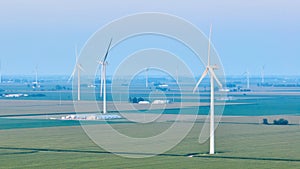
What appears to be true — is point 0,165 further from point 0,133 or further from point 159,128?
point 159,128

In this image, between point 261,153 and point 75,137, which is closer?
point 261,153

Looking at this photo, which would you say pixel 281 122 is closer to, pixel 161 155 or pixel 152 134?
pixel 152 134

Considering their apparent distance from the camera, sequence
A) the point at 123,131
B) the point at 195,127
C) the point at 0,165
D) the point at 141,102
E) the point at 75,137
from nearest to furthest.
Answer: the point at 0,165 < the point at 75,137 < the point at 123,131 < the point at 195,127 < the point at 141,102

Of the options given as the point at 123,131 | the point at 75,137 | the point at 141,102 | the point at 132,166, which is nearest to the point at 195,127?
the point at 123,131

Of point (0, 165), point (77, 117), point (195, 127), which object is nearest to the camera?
point (0, 165)

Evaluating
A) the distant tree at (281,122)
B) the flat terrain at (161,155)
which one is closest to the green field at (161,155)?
the flat terrain at (161,155)

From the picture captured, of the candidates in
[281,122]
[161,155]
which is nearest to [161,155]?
[161,155]

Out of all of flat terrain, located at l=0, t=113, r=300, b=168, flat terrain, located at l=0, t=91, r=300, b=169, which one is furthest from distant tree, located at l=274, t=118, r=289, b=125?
flat terrain, located at l=0, t=113, r=300, b=168

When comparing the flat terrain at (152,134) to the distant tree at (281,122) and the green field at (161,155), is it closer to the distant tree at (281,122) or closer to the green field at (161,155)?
the green field at (161,155)

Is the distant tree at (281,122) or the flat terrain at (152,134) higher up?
the distant tree at (281,122)
